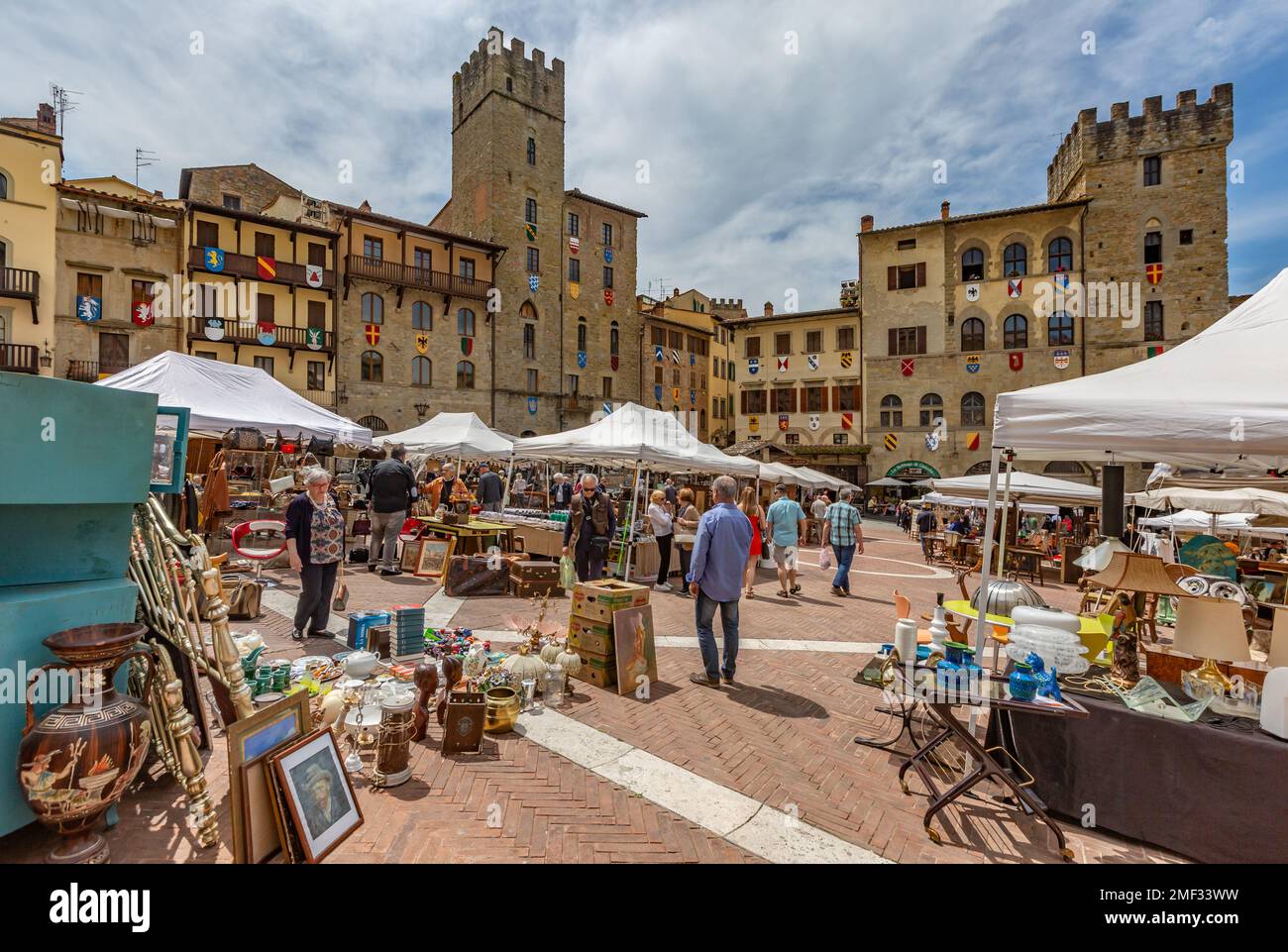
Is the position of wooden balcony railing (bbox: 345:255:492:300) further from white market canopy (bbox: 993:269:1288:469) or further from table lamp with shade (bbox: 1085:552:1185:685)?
table lamp with shade (bbox: 1085:552:1185:685)

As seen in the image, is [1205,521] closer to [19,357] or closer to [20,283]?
[19,357]

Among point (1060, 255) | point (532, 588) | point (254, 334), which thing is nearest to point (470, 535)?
point (532, 588)

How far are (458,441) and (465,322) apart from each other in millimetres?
20366

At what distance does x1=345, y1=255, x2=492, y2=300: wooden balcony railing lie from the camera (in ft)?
94.4

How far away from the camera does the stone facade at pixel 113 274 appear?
918 inches

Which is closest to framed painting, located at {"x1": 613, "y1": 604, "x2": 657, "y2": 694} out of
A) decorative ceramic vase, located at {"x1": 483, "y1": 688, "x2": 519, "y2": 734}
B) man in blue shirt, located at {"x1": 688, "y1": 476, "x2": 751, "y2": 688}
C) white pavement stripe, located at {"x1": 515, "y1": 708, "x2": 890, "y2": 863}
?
man in blue shirt, located at {"x1": 688, "y1": 476, "x2": 751, "y2": 688}

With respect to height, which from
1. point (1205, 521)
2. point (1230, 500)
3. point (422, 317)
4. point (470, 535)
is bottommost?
point (470, 535)

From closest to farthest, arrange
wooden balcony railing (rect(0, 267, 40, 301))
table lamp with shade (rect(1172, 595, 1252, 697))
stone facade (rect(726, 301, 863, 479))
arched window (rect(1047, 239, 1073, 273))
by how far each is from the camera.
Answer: table lamp with shade (rect(1172, 595, 1252, 697)), wooden balcony railing (rect(0, 267, 40, 301)), arched window (rect(1047, 239, 1073, 273)), stone facade (rect(726, 301, 863, 479))

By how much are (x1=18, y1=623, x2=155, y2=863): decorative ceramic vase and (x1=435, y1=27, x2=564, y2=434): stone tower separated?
31.3 meters

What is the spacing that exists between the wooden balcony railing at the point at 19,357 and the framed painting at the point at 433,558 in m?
23.3

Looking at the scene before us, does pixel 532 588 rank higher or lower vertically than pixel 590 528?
lower

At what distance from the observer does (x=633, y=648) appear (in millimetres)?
5152

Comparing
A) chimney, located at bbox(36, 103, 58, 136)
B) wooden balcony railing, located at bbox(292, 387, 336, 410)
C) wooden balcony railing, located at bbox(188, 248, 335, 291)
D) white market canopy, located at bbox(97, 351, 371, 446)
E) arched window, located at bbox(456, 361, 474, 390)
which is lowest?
white market canopy, located at bbox(97, 351, 371, 446)

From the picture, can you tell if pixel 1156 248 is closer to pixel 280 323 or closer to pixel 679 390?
pixel 679 390
